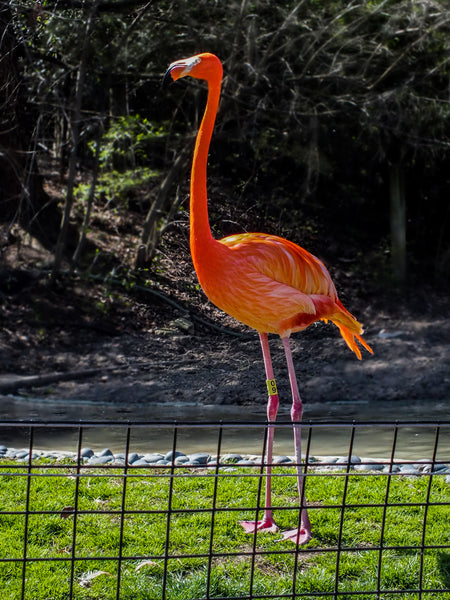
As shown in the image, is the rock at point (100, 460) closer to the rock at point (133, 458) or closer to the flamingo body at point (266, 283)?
the rock at point (133, 458)

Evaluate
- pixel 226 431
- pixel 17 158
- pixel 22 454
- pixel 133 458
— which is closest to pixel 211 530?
pixel 133 458

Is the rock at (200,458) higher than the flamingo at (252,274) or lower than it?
lower

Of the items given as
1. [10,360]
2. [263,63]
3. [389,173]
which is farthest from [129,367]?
[389,173]

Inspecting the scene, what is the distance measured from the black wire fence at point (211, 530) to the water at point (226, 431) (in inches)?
13.9

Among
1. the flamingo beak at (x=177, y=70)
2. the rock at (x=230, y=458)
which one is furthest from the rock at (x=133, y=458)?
the flamingo beak at (x=177, y=70)

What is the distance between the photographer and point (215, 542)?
304 cm

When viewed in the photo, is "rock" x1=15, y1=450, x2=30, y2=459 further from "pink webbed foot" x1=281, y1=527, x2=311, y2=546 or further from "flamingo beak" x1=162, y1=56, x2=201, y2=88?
"flamingo beak" x1=162, y1=56, x2=201, y2=88

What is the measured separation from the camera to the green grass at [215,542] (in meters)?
2.58

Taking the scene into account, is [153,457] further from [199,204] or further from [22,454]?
[199,204]

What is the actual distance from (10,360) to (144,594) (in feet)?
17.1

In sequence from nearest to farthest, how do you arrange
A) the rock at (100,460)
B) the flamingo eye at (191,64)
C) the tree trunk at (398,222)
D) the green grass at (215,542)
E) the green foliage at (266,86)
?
the green grass at (215,542), the flamingo eye at (191,64), the rock at (100,460), the green foliage at (266,86), the tree trunk at (398,222)

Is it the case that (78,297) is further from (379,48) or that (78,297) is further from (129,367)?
(379,48)

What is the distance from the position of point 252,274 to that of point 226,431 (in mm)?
2349

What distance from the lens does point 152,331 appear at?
7961mm
